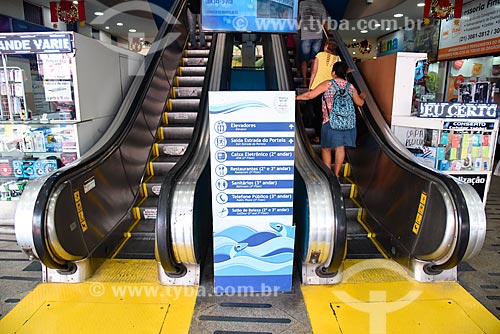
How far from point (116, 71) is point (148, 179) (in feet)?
4.33

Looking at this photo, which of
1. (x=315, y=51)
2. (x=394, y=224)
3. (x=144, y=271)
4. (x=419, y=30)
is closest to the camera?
(x=144, y=271)

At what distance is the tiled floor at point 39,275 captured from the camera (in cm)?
264

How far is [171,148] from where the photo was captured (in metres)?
4.52

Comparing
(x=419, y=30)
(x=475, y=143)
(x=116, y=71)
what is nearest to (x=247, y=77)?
(x=116, y=71)

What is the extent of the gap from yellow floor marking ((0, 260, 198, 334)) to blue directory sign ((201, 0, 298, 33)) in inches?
113

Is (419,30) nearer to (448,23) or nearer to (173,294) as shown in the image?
(448,23)

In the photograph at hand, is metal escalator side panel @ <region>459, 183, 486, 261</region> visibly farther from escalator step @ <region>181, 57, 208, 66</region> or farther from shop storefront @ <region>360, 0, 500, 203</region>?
escalator step @ <region>181, 57, 208, 66</region>

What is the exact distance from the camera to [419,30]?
11180 mm

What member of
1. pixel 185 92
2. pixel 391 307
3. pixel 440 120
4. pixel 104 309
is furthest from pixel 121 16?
pixel 391 307

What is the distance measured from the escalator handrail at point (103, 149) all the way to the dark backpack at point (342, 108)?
7.27 feet

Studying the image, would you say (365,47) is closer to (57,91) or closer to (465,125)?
(465,125)

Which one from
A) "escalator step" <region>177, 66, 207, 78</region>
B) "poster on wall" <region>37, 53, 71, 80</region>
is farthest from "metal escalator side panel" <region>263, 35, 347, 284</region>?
"escalator step" <region>177, 66, 207, 78</region>

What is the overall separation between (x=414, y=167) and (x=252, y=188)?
1461 mm

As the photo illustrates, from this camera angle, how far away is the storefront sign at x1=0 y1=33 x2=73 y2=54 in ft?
10.2
